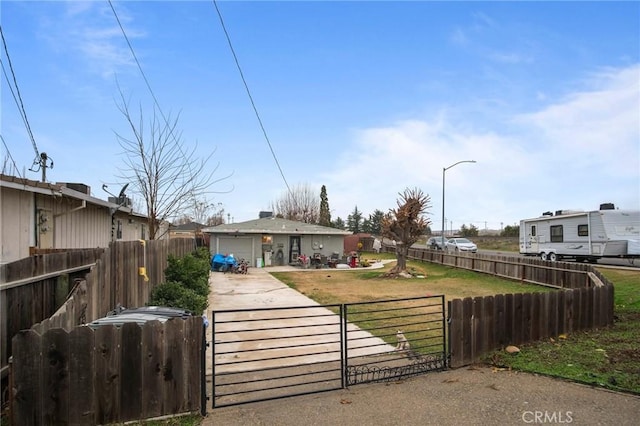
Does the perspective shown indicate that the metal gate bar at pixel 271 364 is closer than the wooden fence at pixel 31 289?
No

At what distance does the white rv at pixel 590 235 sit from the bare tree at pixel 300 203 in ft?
106

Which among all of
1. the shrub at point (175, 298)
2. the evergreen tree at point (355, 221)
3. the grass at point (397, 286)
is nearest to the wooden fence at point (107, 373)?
the shrub at point (175, 298)

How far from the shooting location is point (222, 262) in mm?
21859

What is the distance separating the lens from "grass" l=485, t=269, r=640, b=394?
4.96 metres

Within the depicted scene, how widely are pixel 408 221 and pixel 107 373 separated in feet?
54.0

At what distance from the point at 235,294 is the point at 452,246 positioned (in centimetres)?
2447

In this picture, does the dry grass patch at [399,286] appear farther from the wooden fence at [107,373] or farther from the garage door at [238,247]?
the wooden fence at [107,373]

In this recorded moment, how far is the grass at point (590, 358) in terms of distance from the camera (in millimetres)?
4965

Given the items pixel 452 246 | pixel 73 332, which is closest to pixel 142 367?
pixel 73 332

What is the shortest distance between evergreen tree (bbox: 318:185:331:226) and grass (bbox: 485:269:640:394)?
4222 cm

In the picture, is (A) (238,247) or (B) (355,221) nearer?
(A) (238,247)

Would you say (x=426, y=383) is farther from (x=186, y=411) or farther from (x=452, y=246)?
Result: (x=452, y=246)

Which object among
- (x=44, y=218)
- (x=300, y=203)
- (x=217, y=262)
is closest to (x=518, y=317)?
(x=44, y=218)

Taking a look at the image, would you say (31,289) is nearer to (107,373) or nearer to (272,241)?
(107,373)
